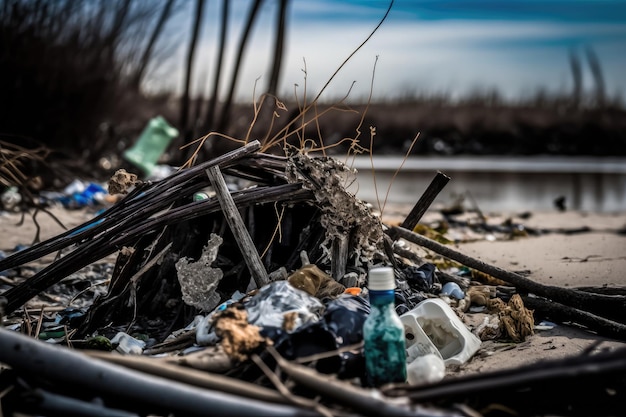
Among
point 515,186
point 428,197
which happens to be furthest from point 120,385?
point 515,186

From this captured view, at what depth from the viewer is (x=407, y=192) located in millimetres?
11578

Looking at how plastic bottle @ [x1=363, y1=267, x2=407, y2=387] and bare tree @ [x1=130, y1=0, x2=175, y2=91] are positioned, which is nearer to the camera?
plastic bottle @ [x1=363, y1=267, x2=407, y2=387]

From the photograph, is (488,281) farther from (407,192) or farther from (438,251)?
(407,192)

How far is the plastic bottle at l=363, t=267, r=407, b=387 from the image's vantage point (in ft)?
6.22

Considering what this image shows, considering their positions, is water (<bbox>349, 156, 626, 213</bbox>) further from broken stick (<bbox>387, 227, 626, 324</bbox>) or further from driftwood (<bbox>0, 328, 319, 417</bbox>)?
driftwood (<bbox>0, 328, 319, 417</bbox>)

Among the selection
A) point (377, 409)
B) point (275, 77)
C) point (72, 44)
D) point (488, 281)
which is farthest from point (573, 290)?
point (72, 44)

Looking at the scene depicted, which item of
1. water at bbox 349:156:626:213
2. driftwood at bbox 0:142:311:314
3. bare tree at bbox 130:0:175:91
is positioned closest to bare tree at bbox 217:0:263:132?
water at bbox 349:156:626:213

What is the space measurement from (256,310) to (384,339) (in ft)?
1.52

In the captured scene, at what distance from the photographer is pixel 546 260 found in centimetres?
416

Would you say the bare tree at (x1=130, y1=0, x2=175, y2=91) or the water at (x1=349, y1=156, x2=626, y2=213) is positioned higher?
the bare tree at (x1=130, y1=0, x2=175, y2=91)

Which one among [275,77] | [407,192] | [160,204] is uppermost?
[275,77]

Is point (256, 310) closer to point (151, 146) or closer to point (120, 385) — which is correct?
point (120, 385)

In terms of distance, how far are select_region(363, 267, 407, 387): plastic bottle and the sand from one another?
1.20ft

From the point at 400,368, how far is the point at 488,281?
1.53 m
